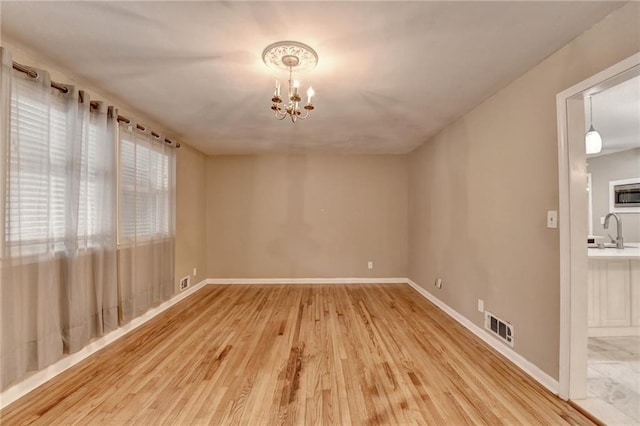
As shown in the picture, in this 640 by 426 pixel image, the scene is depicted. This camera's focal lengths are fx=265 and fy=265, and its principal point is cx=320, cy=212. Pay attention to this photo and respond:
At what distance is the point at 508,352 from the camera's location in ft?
7.58

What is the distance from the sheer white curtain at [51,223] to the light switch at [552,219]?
3668 millimetres

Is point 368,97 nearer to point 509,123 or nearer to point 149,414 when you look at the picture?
point 509,123

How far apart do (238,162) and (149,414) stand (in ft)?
13.6

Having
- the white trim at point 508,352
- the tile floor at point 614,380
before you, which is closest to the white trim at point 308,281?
the white trim at point 508,352

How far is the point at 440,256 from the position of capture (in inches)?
147

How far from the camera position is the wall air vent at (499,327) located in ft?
7.57

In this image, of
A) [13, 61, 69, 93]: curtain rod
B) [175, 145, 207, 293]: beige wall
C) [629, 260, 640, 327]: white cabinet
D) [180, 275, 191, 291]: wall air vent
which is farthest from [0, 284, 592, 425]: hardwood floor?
[13, 61, 69, 93]: curtain rod

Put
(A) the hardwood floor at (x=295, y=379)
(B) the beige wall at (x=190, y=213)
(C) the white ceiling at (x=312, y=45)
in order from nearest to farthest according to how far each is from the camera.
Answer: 1. (C) the white ceiling at (x=312, y=45)
2. (A) the hardwood floor at (x=295, y=379)
3. (B) the beige wall at (x=190, y=213)

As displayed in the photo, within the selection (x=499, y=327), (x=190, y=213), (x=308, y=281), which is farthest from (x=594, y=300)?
(x=190, y=213)

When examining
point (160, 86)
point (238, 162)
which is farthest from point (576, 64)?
point (238, 162)

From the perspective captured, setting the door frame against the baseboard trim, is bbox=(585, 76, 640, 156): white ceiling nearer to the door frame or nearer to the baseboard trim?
the door frame

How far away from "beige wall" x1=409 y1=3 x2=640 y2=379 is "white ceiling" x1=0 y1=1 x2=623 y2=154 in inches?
6.3

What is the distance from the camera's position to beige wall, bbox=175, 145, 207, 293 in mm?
4129

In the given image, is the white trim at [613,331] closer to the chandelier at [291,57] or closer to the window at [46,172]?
the chandelier at [291,57]
